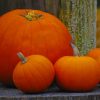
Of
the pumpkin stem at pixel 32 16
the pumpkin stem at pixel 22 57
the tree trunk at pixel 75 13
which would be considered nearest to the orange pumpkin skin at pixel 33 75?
the pumpkin stem at pixel 22 57

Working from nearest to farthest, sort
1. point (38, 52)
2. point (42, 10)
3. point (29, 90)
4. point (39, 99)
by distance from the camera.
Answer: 1. point (39, 99)
2. point (29, 90)
3. point (38, 52)
4. point (42, 10)

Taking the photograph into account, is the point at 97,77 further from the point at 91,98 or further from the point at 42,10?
the point at 42,10

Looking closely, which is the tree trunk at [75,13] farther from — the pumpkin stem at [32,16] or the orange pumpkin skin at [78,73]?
the orange pumpkin skin at [78,73]

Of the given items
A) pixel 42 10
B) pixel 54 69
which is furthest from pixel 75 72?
pixel 42 10

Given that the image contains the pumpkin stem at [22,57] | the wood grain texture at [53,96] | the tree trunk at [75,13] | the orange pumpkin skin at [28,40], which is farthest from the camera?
the tree trunk at [75,13]

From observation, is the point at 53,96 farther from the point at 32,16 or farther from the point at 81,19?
the point at 81,19

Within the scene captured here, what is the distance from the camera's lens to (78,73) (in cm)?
297

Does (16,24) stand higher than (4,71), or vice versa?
(16,24)

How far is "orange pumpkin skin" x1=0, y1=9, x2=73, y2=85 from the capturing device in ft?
10.7

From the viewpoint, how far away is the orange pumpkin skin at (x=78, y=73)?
2.98 meters

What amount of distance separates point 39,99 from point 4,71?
0.69 meters

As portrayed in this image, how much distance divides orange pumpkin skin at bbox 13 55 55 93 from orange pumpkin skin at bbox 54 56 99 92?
95 mm

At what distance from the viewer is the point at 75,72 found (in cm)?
297

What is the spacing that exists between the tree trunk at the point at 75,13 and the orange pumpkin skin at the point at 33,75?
0.94 meters
